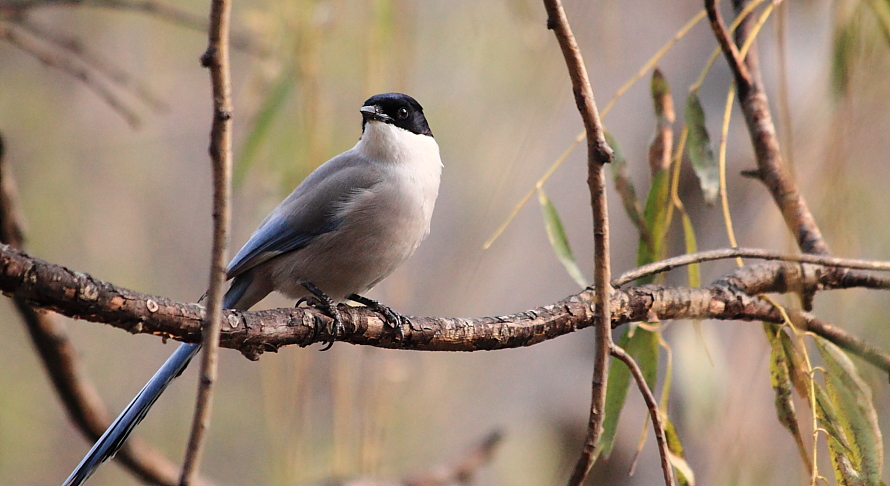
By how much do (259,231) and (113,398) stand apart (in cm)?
388

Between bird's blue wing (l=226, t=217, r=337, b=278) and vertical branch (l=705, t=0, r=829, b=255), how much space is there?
1.25 metres

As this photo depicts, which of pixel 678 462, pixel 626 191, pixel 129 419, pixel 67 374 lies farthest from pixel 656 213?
pixel 67 374

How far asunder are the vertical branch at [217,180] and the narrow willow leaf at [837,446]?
1.26 meters

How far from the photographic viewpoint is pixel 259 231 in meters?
2.42

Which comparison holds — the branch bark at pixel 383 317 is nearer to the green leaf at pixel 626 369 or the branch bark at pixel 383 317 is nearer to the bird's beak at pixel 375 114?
the green leaf at pixel 626 369

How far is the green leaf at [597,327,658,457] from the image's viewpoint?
69.5 inches

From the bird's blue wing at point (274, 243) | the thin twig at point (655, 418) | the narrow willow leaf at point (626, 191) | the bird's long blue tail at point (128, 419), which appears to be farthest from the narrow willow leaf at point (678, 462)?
the bird's blue wing at point (274, 243)

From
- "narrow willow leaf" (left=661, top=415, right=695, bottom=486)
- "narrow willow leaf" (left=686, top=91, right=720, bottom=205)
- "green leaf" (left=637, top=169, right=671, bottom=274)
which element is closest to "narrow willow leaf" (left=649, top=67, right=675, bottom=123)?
"narrow willow leaf" (left=686, top=91, right=720, bottom=205)

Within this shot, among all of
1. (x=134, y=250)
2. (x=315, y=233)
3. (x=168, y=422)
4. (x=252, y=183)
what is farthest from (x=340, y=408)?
(x=168, y=422)

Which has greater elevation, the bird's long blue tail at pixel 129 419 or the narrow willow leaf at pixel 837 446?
the narrow willow leaf at pixel 837 446

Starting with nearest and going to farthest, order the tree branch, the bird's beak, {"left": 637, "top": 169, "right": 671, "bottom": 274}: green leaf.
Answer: {"left": 637, "top": 169, "right": 671, "bottom": 274}: green leaf → the tree branch → the bird's beak

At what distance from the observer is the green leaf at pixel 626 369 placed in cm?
176

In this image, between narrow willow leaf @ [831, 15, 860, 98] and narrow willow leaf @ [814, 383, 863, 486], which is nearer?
narrow willow leaf @ [814, 383, 863, 486]

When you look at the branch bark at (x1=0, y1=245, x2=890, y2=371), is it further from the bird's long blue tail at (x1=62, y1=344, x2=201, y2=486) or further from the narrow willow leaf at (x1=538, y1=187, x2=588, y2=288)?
the bird's long blue tail at (x1=62, y1=344, x2=201, y2=486)
